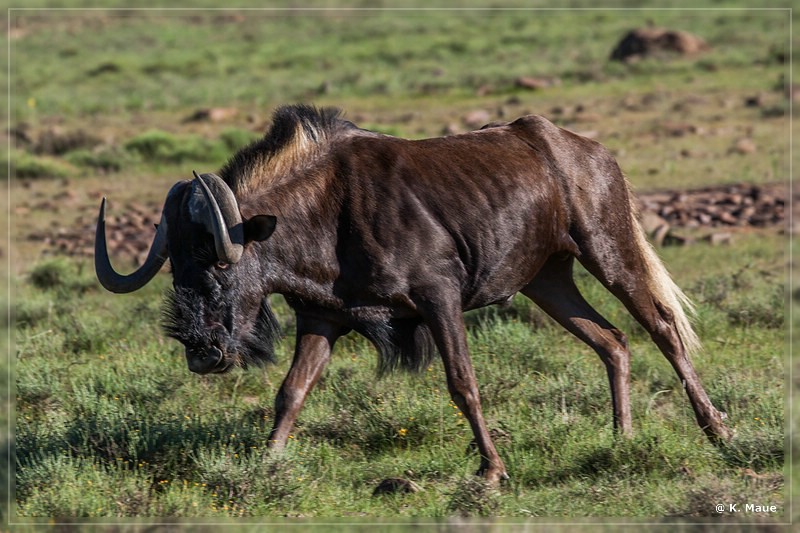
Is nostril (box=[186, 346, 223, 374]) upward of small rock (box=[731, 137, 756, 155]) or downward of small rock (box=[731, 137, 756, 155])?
downward

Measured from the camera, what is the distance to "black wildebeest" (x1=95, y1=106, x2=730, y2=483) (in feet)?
18.8

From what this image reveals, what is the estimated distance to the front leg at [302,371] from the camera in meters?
5.86

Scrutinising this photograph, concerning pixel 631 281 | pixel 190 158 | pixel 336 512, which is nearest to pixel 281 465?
pixel 336 512

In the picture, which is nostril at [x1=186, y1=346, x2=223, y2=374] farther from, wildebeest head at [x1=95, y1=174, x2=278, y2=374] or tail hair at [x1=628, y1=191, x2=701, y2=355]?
tail hair at [x1=628, y1=191, x2=701, y2=355]

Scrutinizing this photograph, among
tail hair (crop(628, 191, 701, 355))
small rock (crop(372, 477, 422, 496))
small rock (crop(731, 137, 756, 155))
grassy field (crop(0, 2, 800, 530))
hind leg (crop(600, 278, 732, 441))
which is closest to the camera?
grassy field (crop(0, 2, 800, 530))

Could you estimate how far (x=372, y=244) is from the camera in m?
5.77

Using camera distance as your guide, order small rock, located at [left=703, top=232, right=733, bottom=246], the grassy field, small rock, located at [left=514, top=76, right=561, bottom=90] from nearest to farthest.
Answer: the grassy field, small rock, located at [left=703, top=232, right=733, bottom=246], small rock, located at [left=514, top=76, right=561, bottom=90]

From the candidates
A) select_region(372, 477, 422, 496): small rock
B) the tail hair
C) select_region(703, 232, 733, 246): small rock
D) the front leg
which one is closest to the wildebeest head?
the front leg

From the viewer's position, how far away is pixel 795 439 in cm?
588

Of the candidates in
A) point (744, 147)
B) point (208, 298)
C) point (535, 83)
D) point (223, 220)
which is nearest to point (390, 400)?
point (208, 298)

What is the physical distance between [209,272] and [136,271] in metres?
0.41

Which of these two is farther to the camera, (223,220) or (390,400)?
(390,400)

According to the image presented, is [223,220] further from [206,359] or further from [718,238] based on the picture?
[718,238]

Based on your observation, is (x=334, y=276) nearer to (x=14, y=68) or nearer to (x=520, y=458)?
(x=520, y=458)
